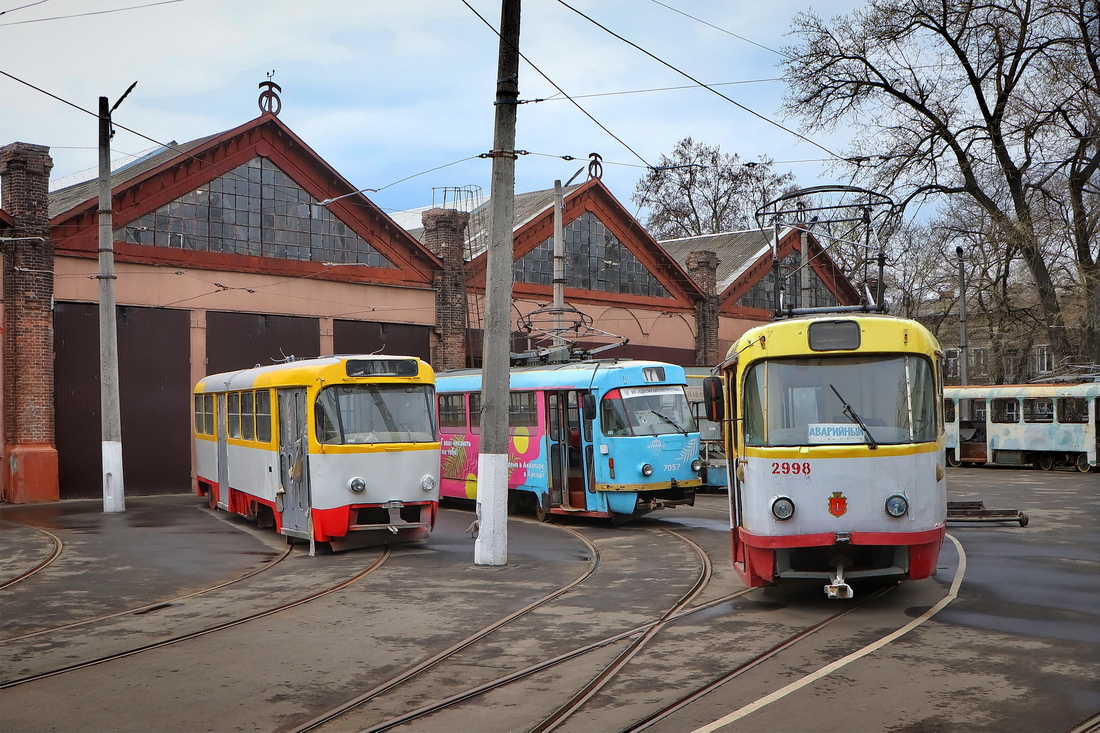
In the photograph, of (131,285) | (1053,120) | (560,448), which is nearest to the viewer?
(560,448)

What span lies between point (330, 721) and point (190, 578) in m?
6.73

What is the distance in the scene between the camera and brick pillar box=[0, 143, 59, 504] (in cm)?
2339

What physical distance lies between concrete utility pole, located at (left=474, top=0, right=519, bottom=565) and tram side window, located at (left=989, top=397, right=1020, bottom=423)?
Result: 83.1 ft

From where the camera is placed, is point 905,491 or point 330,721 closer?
point 330,721

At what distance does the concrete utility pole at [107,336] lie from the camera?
831 inches

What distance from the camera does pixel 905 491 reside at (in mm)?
9641

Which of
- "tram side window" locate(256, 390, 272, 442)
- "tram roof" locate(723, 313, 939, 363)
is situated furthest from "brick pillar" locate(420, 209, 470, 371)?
"tram roof" locate(723, 313, 939, 363)

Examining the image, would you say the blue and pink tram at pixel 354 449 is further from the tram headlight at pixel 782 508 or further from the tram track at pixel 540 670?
the tram headlight at pixel 782 508

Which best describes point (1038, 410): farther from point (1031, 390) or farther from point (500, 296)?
point (500, 296)

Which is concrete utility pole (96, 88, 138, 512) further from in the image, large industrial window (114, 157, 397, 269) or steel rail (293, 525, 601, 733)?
steel rail (293, 525, 601, 733)

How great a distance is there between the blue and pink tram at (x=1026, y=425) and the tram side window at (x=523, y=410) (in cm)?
1938

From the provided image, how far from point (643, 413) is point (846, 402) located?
8690 millimetres

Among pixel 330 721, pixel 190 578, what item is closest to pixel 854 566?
pixel 330 721

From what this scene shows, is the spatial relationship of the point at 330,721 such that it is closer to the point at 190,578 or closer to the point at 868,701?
the point at 868,701
